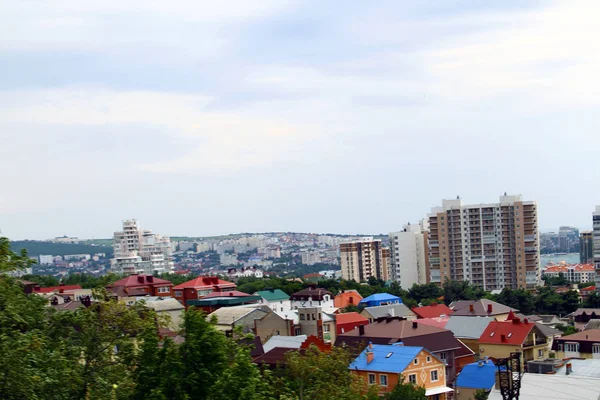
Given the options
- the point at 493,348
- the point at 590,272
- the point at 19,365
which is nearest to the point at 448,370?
the point at 493,348

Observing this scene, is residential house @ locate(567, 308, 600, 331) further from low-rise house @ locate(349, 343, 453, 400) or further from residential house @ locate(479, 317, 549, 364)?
low-rise house @ locate(349, 343, 453, 400)

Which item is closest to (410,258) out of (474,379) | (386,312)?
(386,312)

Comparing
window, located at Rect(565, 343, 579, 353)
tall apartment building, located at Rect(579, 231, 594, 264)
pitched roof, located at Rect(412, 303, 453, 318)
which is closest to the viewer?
window, located at Rect(565, 343, 579, 353)

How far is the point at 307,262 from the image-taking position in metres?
171

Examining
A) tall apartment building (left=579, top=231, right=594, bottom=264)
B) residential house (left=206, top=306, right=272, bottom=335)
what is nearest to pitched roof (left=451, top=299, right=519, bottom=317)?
residential house (left=206, top=306, right=272, bottom=335)

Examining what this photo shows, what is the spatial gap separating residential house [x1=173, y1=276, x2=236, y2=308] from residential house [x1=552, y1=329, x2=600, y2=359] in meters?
17.7

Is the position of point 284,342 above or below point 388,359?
above

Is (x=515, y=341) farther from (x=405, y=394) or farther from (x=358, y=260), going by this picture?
(x=358, y=260)

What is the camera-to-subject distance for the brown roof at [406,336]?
76.4ft

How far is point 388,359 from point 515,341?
20.2 ft

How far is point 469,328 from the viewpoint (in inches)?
1113

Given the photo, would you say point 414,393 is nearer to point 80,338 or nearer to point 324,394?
point 324,394

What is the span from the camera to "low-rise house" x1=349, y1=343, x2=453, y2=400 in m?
20.0

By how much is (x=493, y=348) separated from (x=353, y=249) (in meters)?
53.9
